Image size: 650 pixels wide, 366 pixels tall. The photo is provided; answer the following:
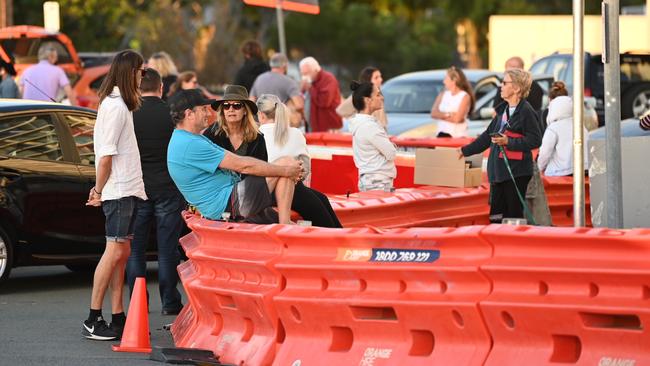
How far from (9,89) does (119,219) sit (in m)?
9.71

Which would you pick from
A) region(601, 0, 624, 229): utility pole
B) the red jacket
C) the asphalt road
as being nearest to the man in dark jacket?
the asphalt road

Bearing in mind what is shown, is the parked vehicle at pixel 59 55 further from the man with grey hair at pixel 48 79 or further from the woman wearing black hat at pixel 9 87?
the man with grey hair at pixel 48 79

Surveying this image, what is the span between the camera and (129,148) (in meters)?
Result: 10.9

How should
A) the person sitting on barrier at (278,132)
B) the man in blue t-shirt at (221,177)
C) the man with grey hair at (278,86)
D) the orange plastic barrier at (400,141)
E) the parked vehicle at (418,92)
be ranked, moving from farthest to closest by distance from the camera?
1. the parked vehicle at (418,92)
2. the man with grey hair at (278,86)
3. the orange plastic barrier at (400,141)
4. the person sitting on barrier at (278,132)
5. the man in blue t-shirt at (221,177)

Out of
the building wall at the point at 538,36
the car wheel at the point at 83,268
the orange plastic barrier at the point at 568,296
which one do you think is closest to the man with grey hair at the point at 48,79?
the car wheel at the point at 83,268

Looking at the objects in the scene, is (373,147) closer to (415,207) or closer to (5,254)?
(415,207)

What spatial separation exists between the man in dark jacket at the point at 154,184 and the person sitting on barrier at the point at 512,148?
2.88 m

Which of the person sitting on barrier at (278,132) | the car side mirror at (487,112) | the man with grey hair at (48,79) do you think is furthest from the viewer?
the car side mirror at (487,112)

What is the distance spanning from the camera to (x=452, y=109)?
19.2 m

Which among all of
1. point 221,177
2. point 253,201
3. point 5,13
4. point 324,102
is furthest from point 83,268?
point 5,13

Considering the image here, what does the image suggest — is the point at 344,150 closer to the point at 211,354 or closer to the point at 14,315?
the point at 14,315

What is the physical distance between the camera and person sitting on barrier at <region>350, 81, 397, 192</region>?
14.1 m

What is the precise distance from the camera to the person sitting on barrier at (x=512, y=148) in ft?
44.0

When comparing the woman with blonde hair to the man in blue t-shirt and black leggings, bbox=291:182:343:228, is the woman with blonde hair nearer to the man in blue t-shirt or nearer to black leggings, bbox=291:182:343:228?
black leggings, bbox=291:182:343:228
